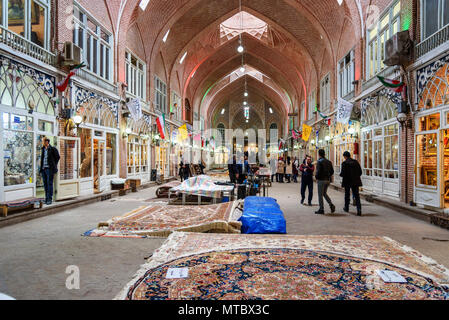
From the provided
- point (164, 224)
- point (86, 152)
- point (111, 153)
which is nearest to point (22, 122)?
point (86, 152)

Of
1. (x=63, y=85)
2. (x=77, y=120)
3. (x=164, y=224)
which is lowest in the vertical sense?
(x=164, y=224)

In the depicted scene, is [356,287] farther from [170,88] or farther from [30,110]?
[170,88]

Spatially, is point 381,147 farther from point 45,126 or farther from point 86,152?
point 45,126

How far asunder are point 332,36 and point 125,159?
458 inches

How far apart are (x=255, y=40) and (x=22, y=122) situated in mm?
19351

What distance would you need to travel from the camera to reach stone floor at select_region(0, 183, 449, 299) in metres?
3.02

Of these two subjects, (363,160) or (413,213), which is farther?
(363,160)

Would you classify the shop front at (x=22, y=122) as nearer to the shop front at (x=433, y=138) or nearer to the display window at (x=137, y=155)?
the display window at (x=137, y=155)

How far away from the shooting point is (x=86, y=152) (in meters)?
10.8

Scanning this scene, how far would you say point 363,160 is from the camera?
1218cm

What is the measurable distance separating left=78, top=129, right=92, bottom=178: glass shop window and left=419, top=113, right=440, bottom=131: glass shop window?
9962 millimetres

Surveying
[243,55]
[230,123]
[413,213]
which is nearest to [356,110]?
[413,213]

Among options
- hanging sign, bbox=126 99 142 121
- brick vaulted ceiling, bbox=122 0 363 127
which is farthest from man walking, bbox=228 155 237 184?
brick vaulted ceiling, bbox=122 0 363 127

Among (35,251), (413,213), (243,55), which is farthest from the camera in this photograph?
(243,55)
